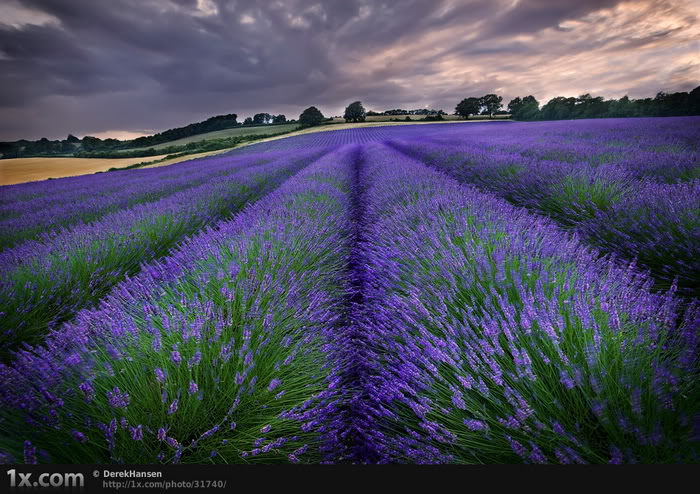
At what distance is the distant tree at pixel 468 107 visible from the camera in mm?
50406

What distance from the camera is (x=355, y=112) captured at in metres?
50.4

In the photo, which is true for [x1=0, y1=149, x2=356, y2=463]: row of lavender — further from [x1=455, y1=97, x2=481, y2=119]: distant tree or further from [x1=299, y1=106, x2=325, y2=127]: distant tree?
[x1=455, y1=97, x2=481, y2=119]: distant tree

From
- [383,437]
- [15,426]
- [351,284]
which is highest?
[15,426]

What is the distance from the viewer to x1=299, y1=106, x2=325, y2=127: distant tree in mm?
47094

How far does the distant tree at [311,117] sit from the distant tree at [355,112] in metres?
5.35

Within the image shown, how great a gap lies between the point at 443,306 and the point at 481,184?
15.9ft

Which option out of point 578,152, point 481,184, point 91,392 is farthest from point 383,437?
point 578,152

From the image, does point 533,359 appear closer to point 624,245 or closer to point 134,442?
point 134,442

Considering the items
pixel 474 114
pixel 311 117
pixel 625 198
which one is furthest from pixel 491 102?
pixel 625 198

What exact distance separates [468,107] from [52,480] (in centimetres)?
6053

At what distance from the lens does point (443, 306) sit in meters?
1.21

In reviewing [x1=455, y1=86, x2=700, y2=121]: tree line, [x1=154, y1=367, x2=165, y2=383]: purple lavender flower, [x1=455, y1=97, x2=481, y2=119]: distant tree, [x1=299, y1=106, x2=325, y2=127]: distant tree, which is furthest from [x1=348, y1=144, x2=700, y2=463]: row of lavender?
[x1=455, y1=97, x2=481, y2=119]: distant tree

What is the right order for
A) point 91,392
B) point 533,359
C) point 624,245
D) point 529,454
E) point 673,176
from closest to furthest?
point 529,454 < point 91,392 < point 533,359 < point 624,245 < point 673,176

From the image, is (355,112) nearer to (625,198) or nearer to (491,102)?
(491,102)
